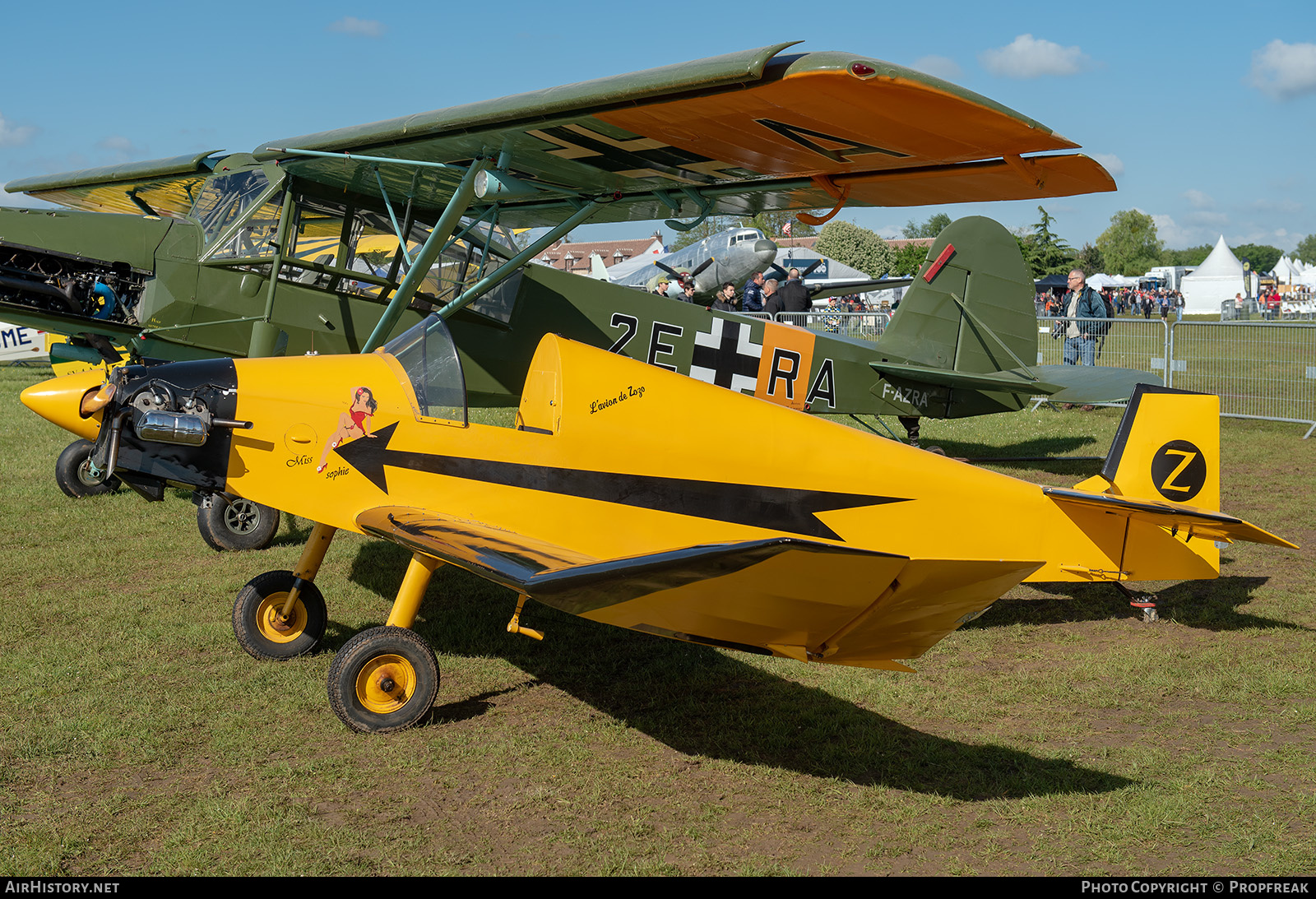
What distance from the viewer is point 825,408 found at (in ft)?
30.8

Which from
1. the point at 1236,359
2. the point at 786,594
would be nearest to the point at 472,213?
the point at 786,594

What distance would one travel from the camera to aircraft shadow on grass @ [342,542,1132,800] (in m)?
3.96

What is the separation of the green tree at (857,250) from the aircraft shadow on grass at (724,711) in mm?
68475

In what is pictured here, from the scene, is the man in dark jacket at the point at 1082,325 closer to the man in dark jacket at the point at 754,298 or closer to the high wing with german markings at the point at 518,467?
the man in dark jacket at the point at 754,298

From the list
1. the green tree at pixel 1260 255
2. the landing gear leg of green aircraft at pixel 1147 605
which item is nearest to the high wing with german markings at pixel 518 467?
the landing gear leg of green aircraft at pixel 1147 605

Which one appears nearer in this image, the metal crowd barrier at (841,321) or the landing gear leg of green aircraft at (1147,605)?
the landing gear leg of green aircraft at (1147,605)

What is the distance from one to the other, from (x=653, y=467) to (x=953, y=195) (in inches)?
169

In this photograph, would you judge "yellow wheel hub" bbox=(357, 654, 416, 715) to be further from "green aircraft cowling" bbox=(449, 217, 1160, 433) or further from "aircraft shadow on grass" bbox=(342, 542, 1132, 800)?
"green aircraft cowling" bbox=(449, 217, 1160, 433)

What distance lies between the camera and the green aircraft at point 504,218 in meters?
5.54

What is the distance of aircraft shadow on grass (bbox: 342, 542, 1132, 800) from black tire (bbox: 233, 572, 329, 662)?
218 millimetres

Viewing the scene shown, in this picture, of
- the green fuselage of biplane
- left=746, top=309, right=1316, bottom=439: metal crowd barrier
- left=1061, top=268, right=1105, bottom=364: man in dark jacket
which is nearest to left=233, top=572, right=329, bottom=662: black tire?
the green fuselage of biplane

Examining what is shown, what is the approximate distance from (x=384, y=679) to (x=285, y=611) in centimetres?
114

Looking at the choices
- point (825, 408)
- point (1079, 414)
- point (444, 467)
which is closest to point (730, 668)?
point (444, 467)

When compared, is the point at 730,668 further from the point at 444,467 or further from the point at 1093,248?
the point at 1093,248
